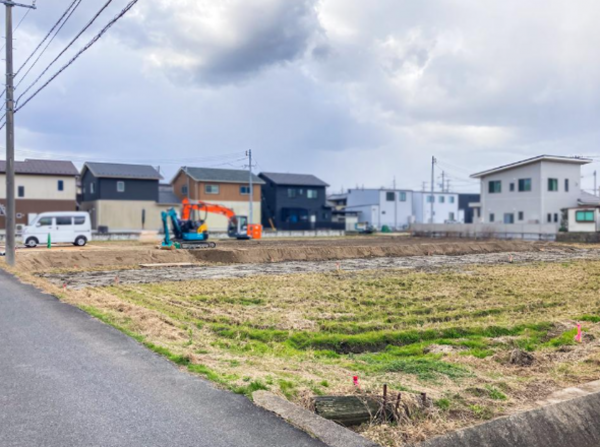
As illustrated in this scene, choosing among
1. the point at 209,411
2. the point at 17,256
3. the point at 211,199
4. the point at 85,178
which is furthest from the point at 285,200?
the point at 209,411

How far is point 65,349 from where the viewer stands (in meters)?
7.44

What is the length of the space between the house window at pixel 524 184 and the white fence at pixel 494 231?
3875 millimetres

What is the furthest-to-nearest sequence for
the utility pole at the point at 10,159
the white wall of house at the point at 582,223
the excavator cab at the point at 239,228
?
the white wall of house at the point at 582,223, the excavator cab at the point at 239,228, the utility pole at the point at 10,159

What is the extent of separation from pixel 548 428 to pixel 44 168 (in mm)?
47925

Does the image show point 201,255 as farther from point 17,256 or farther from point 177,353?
point 177,353

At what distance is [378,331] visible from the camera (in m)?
9.59

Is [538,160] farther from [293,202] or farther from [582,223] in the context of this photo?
[293,202]

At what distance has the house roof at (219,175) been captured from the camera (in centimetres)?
5334

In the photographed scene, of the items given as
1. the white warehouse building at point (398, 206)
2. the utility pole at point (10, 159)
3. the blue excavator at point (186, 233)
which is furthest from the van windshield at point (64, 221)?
the white warehouse building at point (398, 206)

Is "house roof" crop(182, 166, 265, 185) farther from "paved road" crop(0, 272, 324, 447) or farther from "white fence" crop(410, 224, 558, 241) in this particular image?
"paved road" crop(0, 272, 324, 447)

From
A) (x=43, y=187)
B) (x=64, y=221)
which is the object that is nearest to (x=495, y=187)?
(x=64, y=221)

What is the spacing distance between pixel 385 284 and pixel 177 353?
32.9 feet

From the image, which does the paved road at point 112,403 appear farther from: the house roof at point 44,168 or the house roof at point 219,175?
the house roof at point 219,175

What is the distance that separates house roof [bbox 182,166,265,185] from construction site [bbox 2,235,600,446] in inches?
1288
